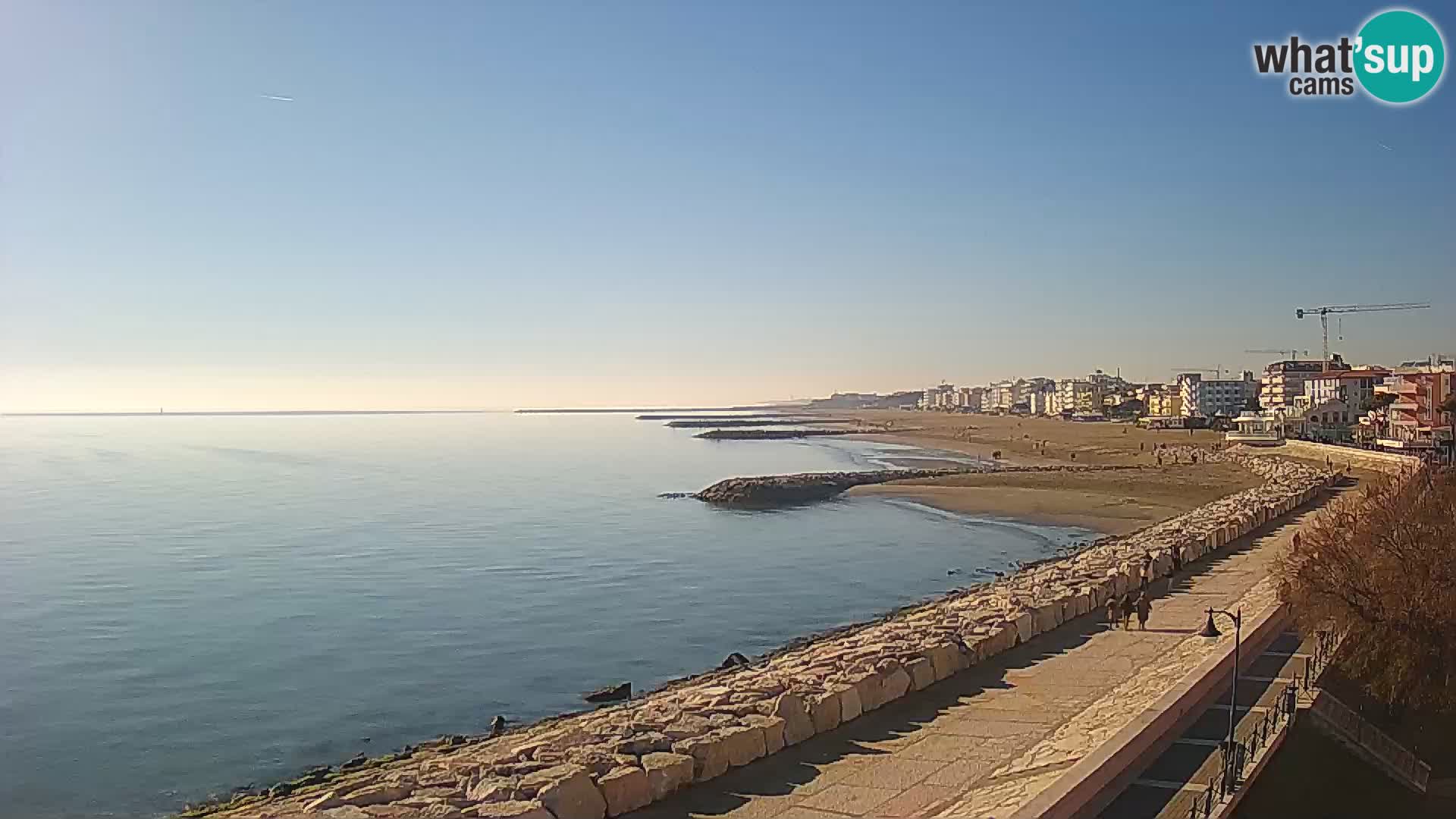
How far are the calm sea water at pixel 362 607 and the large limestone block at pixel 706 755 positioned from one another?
5833 mm

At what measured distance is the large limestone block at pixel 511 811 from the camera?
9148 mm

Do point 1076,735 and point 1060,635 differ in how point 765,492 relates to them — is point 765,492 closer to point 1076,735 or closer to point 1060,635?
point 1060,635

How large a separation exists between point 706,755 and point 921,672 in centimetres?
434

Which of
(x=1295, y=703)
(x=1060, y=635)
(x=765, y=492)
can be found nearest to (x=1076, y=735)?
(x=1295, y=703)

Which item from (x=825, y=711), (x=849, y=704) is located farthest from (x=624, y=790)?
(x=849, y=704)

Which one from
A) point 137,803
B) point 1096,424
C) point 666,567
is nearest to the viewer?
point 137,803

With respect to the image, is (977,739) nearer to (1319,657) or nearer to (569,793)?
(569,793)

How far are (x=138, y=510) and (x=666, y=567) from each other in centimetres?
3138

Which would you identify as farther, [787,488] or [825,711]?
[787,488]

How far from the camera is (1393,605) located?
47.5ft

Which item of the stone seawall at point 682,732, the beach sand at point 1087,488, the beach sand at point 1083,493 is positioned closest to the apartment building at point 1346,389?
the beach sand at point 1087,488

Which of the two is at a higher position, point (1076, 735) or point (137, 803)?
point (1076, 735)

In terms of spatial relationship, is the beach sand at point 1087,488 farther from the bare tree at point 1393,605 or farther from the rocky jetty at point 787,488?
the bare tree at point 1393,605

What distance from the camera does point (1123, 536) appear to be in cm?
3256
